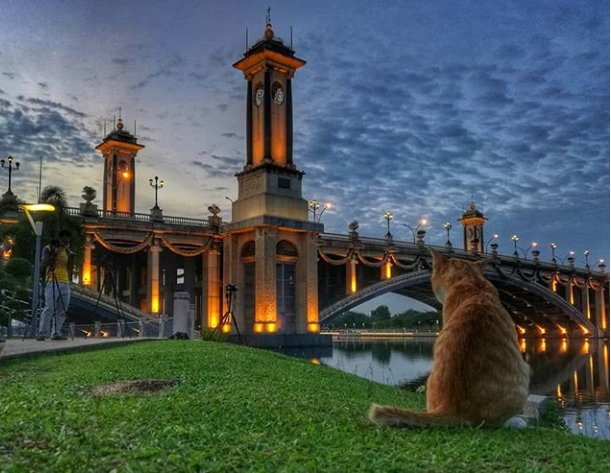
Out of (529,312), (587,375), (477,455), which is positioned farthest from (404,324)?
(477,455)

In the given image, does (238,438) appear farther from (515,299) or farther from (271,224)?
(515,299)

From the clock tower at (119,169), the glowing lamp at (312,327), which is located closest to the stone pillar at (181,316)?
the glowing lamp at (312,327)

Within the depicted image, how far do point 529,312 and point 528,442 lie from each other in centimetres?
7163

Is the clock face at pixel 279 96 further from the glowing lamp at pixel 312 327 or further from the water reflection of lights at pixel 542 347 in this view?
the water reflection of lights at pixel 542 347

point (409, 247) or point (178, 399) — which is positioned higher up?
point (409, 247)

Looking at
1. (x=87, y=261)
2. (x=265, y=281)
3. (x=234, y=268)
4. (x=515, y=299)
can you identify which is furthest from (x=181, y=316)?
(x=515, y=299)

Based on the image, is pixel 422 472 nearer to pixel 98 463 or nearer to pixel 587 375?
pixel 98 463

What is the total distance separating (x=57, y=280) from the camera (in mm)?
14438

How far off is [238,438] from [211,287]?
36.5m

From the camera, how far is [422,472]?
12.9ft

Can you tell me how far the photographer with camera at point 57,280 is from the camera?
14516 mm

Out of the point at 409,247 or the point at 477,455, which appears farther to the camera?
the point at 409,247

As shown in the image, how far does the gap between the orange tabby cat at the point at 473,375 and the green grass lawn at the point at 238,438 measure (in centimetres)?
13

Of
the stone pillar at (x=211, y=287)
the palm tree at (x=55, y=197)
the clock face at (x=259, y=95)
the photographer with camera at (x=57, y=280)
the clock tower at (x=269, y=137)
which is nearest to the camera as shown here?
the photographer with camera at (x=57, y=280)
